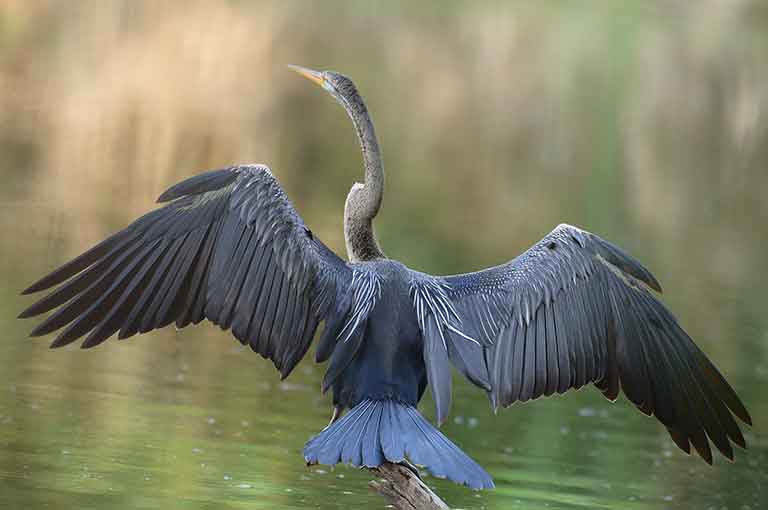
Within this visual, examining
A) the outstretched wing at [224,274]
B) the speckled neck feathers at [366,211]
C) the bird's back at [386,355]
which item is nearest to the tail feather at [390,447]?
the bird's back at [386,355]

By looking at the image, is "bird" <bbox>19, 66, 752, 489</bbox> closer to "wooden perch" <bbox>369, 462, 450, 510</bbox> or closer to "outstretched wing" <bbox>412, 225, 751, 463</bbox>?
Answer: "outstretched wing" <bbox>412, 225, 751, 463</bbox>

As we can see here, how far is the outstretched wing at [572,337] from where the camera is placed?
7324 millimetres

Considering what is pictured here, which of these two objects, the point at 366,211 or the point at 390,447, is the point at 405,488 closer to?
the point at 390,447

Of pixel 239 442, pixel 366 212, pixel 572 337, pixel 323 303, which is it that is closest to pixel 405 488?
pixel 323 303

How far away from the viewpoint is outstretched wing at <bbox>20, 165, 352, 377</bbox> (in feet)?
23.5

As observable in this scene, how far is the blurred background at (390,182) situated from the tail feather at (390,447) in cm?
155

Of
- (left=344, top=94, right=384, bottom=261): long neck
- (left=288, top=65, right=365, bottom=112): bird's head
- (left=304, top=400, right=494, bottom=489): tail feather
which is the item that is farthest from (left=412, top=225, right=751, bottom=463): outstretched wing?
(left=288, top=65, right=365, bottom=112): bird's head

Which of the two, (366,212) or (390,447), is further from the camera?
(366,212)

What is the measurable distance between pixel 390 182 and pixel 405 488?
1419 cm

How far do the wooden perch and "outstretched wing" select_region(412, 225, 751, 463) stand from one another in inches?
13.7

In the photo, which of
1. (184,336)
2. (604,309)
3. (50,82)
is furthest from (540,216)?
(604,309)

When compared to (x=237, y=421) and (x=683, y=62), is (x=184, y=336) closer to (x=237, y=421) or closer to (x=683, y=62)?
(x=237, y=421)

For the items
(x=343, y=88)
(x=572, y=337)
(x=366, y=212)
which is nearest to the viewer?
(x=572, y=337)

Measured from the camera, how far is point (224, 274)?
7.20m
